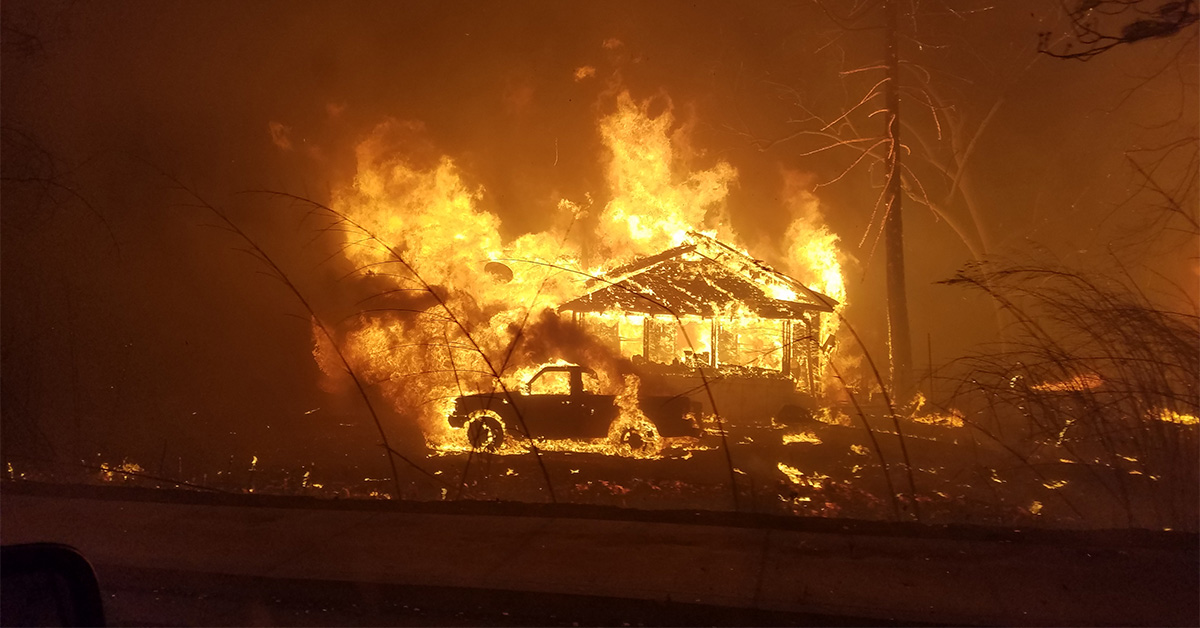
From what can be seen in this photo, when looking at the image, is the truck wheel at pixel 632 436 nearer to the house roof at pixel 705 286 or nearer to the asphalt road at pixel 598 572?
the house roof at pixel 705 286

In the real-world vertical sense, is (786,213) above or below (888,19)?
below

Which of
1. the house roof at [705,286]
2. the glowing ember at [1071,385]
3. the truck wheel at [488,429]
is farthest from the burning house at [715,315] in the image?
the glowing ember at [1071,385]

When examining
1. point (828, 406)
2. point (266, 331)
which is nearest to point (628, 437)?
point (828, 406)

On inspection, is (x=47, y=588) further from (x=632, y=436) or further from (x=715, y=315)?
(x=715, y=315)

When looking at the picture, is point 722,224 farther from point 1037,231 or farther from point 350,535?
point 350,535

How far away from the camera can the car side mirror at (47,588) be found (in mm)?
2770

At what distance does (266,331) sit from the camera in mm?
18969

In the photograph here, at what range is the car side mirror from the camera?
9.09ft

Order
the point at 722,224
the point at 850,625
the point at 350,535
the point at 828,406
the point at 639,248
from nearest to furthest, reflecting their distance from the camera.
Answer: the point at 850,625
the point at 350,535
the point at 828,406
the point at 639,248
the point at 722,224

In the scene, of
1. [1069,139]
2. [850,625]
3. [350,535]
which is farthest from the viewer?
[1069,139]

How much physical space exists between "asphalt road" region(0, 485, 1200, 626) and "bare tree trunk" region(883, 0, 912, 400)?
1519cm

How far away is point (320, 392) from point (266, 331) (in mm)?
1751

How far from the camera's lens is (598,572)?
19.0 ft

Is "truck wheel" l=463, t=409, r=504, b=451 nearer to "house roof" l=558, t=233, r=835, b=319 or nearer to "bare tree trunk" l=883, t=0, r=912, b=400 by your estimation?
"house roof" l=558, t=233, r=835, b=319
